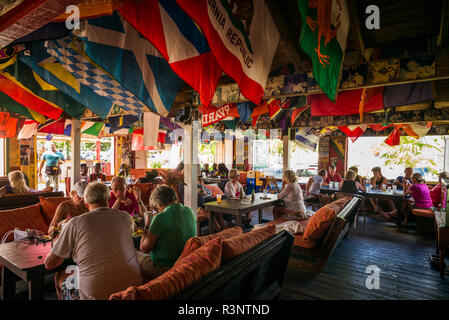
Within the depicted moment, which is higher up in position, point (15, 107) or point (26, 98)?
point (26, 98)

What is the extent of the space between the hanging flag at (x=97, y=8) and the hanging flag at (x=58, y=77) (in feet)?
4.78

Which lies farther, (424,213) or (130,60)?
(424,213)

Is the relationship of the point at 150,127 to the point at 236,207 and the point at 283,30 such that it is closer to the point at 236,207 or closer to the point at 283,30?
the point at 236,207

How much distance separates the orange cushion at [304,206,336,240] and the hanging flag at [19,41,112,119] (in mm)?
3156

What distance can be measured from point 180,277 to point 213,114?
4162 mm

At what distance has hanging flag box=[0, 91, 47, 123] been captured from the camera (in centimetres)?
394

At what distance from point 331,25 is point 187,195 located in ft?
11.9

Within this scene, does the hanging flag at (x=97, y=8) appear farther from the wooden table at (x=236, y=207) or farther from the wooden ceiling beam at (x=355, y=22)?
the wooden table at (x=236, y=207)

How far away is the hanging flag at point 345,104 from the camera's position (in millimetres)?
4512

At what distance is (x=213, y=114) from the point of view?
5180 millimetres

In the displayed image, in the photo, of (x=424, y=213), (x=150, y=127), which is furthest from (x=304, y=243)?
(x=424, y=213)

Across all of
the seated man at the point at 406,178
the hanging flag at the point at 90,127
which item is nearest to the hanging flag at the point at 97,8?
the seated man at the point at 406,178

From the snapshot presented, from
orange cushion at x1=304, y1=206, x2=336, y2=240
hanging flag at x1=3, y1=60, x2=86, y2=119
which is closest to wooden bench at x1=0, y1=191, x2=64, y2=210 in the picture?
hanging flag at x1=3, y1=60, x2=86, y2=119

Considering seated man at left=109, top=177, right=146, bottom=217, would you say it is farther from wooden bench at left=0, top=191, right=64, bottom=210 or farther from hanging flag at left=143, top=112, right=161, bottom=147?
wooden bench at left=0, top=191, right=64, bottom=210
